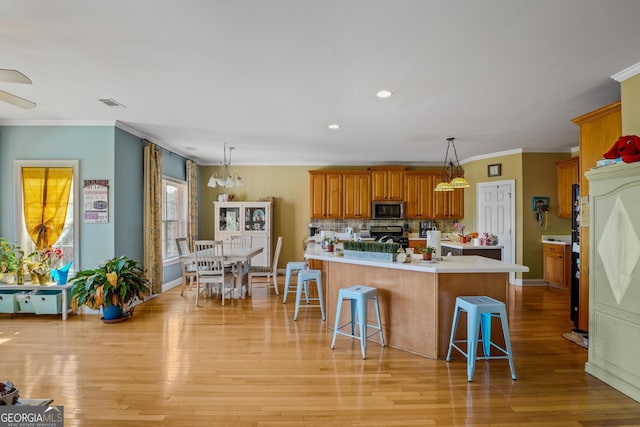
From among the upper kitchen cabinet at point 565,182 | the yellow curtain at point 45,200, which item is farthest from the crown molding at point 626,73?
the yellow curtain at point 45,200

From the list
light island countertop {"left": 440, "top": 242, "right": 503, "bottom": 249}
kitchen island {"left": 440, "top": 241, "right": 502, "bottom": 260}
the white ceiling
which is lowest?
kitchen island {"left": 440, "top": 241, "right": 502, "bottom": 260}

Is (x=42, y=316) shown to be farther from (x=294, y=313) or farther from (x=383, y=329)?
(x=383, y=329)

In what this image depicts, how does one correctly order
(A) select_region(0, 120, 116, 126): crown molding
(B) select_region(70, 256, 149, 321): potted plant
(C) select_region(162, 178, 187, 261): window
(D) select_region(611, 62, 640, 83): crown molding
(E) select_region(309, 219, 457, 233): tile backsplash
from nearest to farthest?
(D) select_region(611, 62, 640, 83): crown molding < (B) select_region(70, 256, 149, 321): potted plant < (A) select_region(0, 120, 116, 126): crown molding < (C) select_region(162, 178, 187, 261): window < (E) select_region(309, 219, 457, 233): tile backsplash

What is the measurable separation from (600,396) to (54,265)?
601 centimetres

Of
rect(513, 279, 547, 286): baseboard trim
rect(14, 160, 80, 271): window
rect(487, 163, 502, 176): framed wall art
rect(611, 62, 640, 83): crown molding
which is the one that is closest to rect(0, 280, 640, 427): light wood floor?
rect(14, 160, 80, 271): window

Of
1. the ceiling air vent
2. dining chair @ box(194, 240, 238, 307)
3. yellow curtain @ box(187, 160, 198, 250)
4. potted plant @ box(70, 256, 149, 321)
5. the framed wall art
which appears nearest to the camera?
the ceiling air vent

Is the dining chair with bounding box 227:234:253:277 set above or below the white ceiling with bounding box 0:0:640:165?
below

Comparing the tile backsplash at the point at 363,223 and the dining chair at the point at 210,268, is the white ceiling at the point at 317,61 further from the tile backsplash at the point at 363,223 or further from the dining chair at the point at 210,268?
the tile backsplash at the point at 363,223

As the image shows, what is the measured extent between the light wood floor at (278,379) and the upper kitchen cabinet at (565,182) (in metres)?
2.95

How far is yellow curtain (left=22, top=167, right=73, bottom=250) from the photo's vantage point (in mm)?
4496

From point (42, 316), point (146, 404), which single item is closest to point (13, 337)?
point (42, 316)

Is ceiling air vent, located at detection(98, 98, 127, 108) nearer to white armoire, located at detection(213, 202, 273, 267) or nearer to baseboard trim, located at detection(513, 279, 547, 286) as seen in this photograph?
white armoire, located at detection(213, 202, 273, 267)

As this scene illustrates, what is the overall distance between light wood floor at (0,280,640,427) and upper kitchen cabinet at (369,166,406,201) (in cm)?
393

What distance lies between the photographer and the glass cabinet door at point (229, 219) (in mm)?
7262
